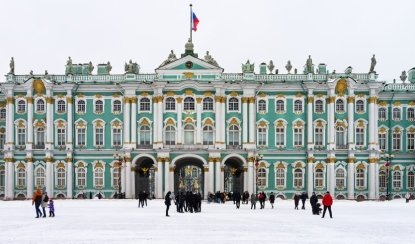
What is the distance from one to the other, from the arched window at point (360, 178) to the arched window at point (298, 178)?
6369mm

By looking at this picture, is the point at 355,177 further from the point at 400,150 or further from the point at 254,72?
the point at 254,72

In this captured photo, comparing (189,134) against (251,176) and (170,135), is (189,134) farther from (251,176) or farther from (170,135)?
(251,176)

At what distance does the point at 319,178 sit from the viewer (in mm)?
83188

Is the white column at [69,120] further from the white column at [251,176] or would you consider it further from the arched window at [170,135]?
the white column at [251,176]

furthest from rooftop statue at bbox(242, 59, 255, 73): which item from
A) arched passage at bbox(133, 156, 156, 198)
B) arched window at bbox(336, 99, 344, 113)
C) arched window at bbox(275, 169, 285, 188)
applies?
arched passage at bbox(133, 156, 156, 198)

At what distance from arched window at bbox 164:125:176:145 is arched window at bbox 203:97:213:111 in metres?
4.40

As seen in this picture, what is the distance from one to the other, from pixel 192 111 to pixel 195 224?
157 ft

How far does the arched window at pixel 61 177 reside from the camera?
8431 centimetres

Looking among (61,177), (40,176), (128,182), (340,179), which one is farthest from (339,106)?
(40,176)

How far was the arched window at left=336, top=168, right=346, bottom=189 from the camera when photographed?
8306cm

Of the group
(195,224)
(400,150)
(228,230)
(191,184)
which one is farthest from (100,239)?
(191,184)

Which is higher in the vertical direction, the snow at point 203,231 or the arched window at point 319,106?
the arched window at point 319,106

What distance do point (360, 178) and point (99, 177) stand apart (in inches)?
1184

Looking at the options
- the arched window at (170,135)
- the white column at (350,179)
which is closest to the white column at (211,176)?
the arched window at (170,135)
